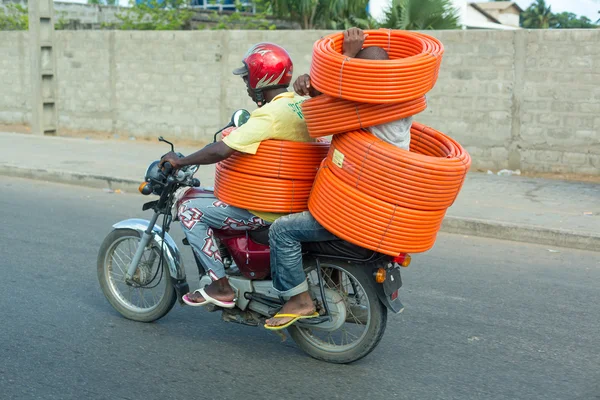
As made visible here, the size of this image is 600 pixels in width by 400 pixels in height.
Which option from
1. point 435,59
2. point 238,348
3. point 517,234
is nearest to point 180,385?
point 238,348

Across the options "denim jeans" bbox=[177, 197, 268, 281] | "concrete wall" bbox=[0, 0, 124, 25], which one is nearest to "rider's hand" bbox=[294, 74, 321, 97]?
"denim jeans" bbox=[177, 197, 268, 281]

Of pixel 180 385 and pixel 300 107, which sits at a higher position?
pixel 300 107

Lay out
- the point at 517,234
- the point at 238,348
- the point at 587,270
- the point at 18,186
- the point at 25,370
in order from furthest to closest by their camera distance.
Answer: the point at 18,186, the point at 517,234, the point at 587,270, the point at 238,348, the point at 25,370

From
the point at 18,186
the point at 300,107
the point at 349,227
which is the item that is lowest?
the point at 18,186

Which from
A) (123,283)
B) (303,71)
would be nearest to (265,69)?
(123,283)

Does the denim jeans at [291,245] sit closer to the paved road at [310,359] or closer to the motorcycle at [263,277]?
the motorcycle at [263,277]

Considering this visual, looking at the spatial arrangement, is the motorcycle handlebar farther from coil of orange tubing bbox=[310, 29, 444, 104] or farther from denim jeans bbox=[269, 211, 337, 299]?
coil of orange tubing bbox=[310, 29, 444, 104]

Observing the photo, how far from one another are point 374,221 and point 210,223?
109 cm

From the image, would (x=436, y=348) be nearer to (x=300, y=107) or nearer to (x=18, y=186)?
(x=300, y=107)

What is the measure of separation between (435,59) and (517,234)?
4.42 meters

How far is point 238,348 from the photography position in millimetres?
4844

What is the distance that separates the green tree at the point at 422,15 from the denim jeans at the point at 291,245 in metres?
10.4

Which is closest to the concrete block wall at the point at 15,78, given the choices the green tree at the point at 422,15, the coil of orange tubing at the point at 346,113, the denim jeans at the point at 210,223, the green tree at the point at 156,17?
the green tree at the point at 156,17

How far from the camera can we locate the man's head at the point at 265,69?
4.45 meters
